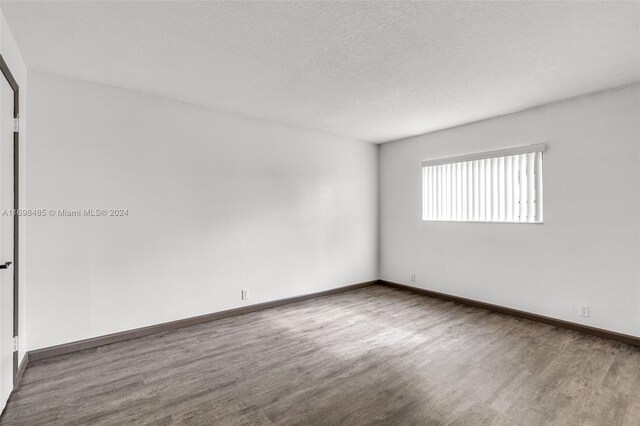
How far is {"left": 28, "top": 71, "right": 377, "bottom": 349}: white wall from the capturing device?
279 cm

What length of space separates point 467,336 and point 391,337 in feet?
2.69

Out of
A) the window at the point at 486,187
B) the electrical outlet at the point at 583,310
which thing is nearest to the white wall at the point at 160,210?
the window at the point at 486,187

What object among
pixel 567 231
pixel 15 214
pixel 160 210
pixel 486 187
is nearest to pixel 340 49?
pixel 160 210

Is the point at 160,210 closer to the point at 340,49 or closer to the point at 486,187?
the point at 340,49

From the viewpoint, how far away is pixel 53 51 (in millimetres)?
2436

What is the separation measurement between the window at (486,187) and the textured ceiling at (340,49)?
754mm

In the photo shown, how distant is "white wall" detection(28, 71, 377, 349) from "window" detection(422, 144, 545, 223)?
1713 millimetres

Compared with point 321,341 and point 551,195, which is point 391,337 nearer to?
point 321,341

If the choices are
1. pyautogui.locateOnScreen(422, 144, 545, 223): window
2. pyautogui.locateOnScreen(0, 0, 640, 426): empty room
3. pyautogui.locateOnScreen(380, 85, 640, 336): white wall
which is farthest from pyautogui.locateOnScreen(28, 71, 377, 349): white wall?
pyautogui.locateOnScreen(380, 85, 640, 336): white wall

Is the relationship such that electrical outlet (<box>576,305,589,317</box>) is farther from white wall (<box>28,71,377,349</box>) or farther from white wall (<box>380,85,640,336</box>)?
white wall (<box>28,71,377,349</box>)

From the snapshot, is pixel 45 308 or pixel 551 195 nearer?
pixel 45 308

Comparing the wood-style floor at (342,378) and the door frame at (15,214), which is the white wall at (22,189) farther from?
the wood-style floor at (342,378)

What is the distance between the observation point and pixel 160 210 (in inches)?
133

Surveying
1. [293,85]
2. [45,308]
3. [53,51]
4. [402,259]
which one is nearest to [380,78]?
[293,85]
